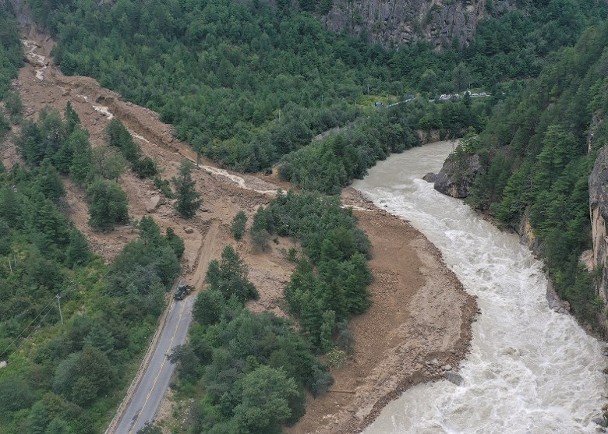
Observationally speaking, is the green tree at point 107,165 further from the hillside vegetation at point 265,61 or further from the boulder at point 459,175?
the boulder at point 459,175

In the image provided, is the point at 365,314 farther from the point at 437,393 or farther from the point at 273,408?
the point at 273,408

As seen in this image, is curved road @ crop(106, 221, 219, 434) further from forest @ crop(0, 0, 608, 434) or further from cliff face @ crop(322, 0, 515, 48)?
cliff face @ crop(322, 0, 515, 48)

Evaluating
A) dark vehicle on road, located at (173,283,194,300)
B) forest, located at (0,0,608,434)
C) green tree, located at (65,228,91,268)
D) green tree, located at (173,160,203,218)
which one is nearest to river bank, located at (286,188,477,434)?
forest, located at (0,0,608,434)

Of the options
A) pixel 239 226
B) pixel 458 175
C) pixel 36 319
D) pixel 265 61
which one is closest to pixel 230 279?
pixel 239 226

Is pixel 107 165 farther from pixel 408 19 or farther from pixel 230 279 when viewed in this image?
pixel 408 19

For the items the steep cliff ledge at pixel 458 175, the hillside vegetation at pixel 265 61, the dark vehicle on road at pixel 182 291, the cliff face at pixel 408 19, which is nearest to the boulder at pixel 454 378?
the dark vehicle on road at pixel 182 291

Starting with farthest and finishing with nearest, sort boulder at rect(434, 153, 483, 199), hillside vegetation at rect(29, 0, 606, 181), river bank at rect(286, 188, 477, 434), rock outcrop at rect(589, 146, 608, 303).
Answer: hillside vegetation at rect(29, 0, 606, 181), boulder at rect(434, 153, 483, 199), rock outcrop at rect(589, 146, 608, 303), river bank at rect(286, 188, 477, 434)
